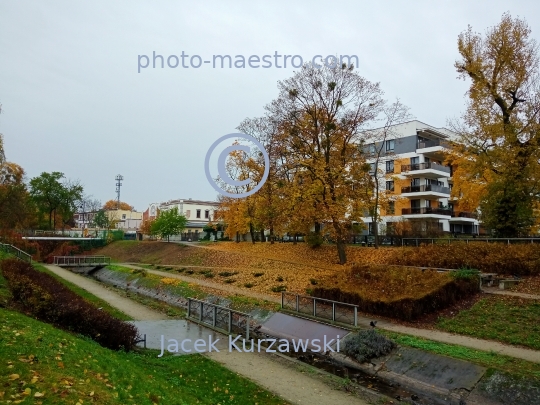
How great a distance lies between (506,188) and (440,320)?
38.4ft

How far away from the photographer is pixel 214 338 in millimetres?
13148

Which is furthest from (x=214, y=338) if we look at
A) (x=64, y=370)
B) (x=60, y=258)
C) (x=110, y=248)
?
(x=110, y=248)

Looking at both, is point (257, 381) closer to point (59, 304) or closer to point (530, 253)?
point (59, 304)

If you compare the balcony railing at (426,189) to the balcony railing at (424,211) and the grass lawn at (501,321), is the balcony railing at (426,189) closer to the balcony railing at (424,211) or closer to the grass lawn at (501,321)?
the balcony railing at (424,211)

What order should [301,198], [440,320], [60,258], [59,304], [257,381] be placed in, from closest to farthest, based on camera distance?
[257,381]
[59,304]
[440,320]
[301,198]
[60,258]

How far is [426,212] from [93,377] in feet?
131

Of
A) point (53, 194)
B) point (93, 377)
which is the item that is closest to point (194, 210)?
point (53, 194)

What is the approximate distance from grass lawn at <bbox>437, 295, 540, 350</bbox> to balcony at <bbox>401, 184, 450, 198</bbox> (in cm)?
2936

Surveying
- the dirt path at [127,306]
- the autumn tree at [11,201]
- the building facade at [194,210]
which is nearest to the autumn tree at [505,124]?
the dirt path at [127,306]

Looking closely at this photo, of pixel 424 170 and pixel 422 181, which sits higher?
pixel 424 170

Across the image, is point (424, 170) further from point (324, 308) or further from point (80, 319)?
point (80, 319)

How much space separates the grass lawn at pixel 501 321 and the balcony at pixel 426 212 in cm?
2885

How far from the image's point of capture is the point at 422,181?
43906 millimetres

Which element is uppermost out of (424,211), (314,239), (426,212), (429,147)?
(429,147)
